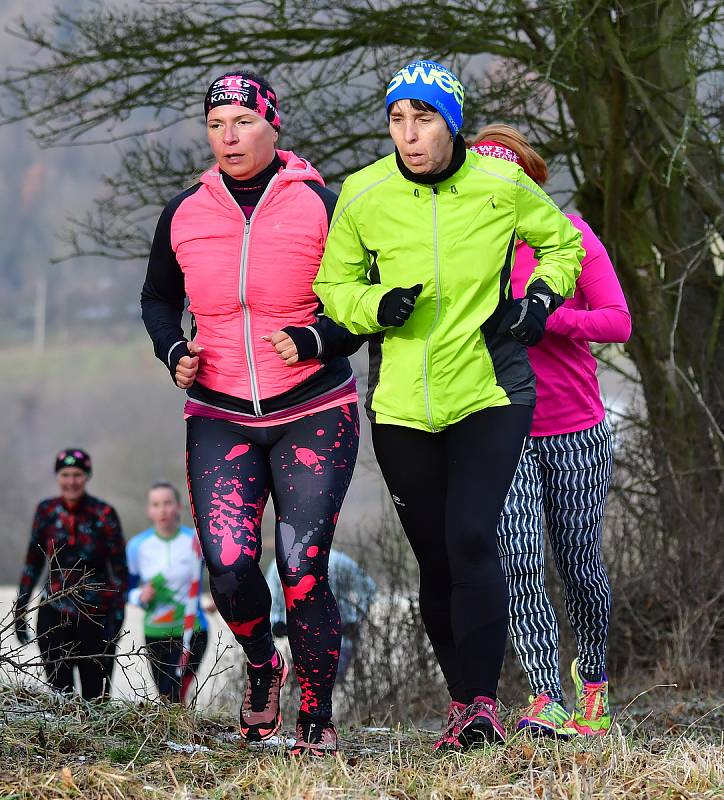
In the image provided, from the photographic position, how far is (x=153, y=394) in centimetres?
5425

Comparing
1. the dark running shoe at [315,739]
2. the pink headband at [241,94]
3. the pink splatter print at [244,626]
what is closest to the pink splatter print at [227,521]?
the pink splatter print at [244,626]

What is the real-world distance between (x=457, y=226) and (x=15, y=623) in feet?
6.26

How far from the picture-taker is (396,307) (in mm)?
4016

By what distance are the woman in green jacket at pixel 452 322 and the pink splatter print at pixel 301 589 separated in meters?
0.41

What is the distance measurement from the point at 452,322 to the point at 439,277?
0.14 metres

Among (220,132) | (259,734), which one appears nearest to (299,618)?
(259,734)

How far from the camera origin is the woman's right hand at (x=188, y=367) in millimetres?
4324

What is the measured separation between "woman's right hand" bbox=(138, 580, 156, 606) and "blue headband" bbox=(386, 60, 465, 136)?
525cm

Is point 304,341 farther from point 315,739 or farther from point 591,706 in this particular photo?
point 591,706

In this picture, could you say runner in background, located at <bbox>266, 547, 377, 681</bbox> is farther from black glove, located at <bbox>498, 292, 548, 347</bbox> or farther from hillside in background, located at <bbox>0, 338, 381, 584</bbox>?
hillside in background, located at <bbox>0, 338, 381, 584</bbox>

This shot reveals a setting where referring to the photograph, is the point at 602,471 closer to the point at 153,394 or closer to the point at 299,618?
the point at 299,618

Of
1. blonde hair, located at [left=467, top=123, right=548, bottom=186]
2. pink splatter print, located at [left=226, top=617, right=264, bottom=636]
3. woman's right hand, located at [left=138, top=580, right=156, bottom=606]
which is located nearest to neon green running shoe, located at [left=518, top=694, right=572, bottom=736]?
pink splatter print, located at [left=226, top=617, right=264, bottom=636]

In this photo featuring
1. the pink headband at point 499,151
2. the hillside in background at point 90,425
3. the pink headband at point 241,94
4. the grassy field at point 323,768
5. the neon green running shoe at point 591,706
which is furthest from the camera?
the hillside in background at point 90,425

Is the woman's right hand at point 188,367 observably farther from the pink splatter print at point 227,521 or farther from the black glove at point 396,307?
the black glove at point 396,307
